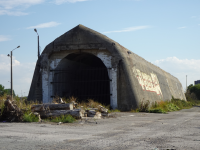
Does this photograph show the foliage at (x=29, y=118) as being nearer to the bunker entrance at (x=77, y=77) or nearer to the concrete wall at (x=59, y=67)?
the concrete wall at (x=59, y=67)

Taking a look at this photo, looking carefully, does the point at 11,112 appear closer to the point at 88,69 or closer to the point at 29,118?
the point at 29,118

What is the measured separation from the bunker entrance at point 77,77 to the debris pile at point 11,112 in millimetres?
8148

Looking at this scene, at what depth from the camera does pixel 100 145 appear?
18.5 ft

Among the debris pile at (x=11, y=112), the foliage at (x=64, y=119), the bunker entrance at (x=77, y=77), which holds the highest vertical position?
the bunker entrance at (x=77, y=77)

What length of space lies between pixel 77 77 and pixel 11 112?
12513 mm

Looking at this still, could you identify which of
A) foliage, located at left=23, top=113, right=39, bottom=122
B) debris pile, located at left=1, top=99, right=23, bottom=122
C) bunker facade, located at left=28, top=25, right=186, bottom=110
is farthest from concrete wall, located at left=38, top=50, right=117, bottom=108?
foliage, located at left=23, top=113, right=39, bottom=122

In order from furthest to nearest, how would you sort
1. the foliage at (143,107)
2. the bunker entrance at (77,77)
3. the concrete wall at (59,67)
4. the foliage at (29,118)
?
the bunker entrance at (77,77) < the concrete wall at (59,67) < the foliage at (143,107) < the foliage at (29,118)

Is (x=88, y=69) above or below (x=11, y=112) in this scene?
above

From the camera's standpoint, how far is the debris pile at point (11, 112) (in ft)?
34.4

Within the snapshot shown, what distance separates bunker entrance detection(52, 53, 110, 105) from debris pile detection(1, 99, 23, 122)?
815cm

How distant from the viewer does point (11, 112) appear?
34.9ft

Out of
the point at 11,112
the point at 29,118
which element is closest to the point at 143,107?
the point at 29,118

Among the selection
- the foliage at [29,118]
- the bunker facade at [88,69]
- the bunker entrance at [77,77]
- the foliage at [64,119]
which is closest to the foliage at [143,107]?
the bunker facade at [88,69]

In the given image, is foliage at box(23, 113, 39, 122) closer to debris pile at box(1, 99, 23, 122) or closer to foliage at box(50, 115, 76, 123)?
debris pile at box(1, 99, 23, 122)
